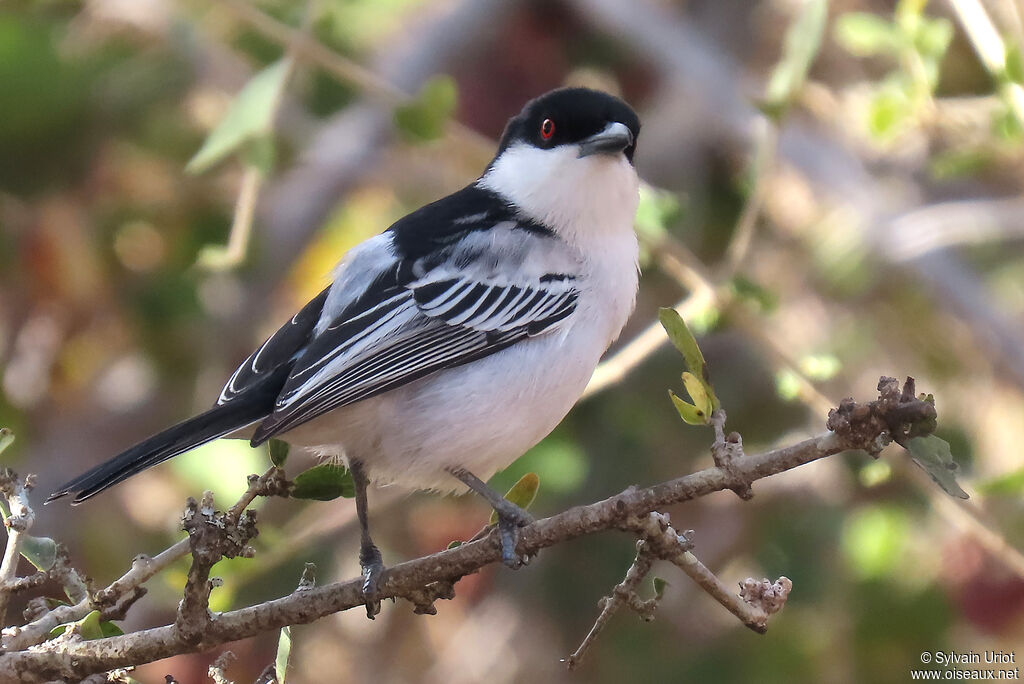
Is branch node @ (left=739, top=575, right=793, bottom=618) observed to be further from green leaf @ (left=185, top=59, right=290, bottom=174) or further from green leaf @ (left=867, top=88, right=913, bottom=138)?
green leaf @ (left=867, top=88, right=913, bottom=138)

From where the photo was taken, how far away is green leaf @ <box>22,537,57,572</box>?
6.21 ft

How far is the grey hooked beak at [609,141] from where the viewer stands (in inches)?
111

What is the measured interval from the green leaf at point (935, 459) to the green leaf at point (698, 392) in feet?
1.07

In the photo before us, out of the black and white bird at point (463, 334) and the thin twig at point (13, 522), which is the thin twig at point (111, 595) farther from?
the black and white bird at point (463, 334)

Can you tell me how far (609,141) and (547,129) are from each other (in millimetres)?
259

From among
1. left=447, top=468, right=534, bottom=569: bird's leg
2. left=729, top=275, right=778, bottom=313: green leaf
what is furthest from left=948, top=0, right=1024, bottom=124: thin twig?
left=447, top=468, right=534, bottom=569: bird's leg

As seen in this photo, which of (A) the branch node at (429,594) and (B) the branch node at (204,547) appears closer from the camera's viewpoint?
(B) the branch node at (204,547)

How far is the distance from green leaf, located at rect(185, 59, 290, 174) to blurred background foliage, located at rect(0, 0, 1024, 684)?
0.39m

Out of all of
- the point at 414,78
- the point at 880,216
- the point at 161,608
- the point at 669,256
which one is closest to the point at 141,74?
the point at 414,78

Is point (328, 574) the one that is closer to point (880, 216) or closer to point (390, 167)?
point (390, 167)

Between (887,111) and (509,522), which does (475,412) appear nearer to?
(509,522)

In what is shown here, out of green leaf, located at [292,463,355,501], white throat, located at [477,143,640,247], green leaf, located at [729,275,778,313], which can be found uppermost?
green leaf, located at [292,463,355,501]

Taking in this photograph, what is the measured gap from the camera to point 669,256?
3.00 m

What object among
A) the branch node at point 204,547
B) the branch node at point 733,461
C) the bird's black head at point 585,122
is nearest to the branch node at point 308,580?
the branch node at point 204,547
